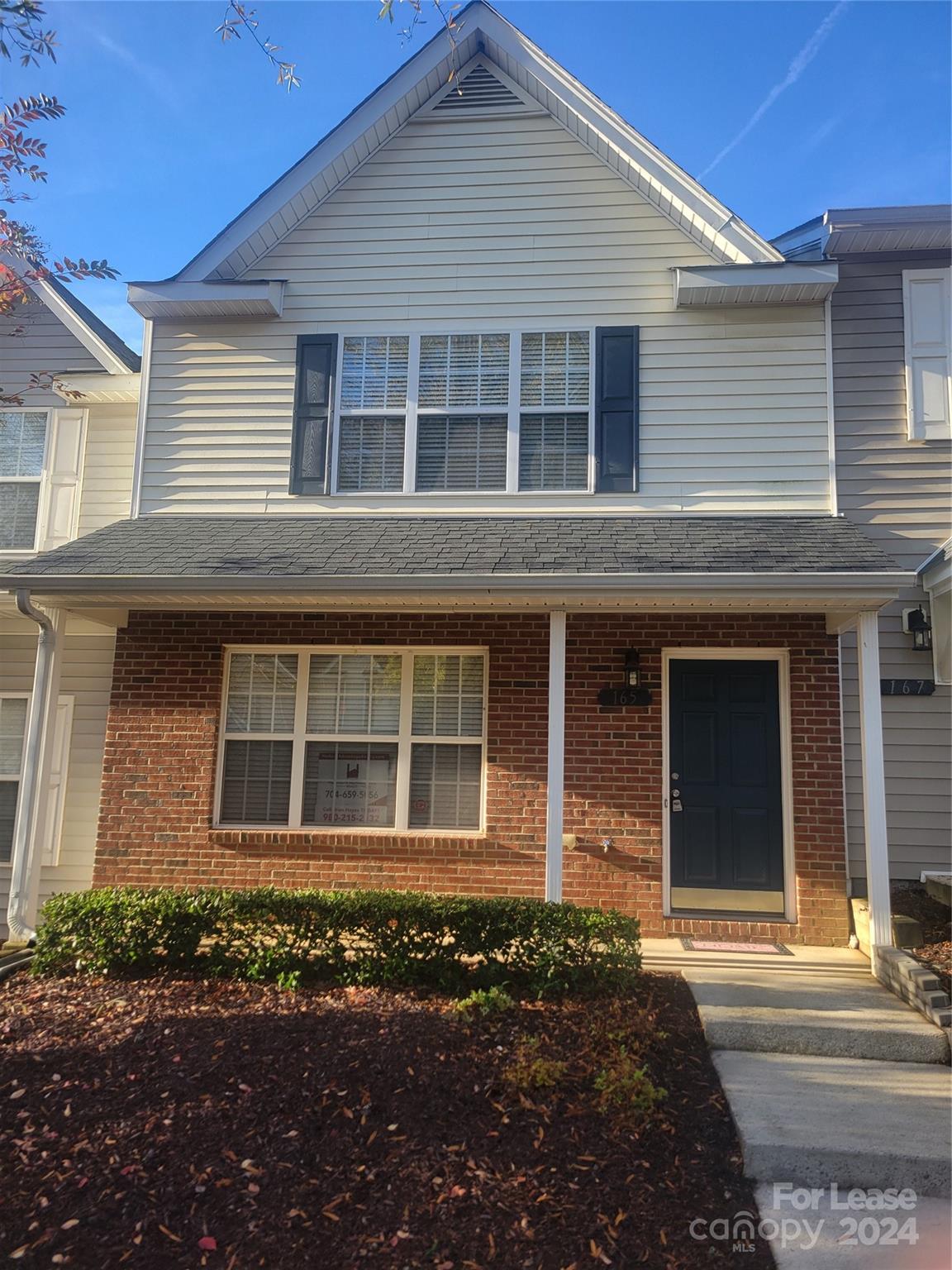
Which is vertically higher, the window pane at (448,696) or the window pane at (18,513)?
the window pane at (18,513)

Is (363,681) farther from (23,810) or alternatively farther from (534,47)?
(534,47)

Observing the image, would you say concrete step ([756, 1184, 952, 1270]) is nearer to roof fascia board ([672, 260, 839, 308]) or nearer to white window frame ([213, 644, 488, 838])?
white window frame ([213, 644, 488, 838])

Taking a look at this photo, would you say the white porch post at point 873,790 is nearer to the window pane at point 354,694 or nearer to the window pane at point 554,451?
the window pane at point 554,451

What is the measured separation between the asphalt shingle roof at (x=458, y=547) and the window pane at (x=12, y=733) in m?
2.02

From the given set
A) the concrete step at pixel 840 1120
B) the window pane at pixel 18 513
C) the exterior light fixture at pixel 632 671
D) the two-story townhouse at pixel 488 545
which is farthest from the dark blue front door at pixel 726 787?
the window pane at pixel 18 513

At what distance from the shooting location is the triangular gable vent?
7.84 m

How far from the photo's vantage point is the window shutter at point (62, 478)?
832 cm

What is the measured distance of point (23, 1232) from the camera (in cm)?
306

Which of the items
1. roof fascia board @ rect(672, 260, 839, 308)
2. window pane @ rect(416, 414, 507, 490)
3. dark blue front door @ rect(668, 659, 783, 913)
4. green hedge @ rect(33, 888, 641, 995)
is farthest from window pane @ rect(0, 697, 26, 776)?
roof fascia board @ rect(672, 260, 839, 308)

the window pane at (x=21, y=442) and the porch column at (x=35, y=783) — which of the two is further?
the window pane at (x=21, y=442)

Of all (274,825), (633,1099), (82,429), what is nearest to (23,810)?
(274,825)

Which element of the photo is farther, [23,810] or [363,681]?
[363,681]

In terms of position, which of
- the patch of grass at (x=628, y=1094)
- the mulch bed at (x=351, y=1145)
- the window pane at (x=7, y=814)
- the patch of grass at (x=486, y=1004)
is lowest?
the mulch bed at (x=351, y=1145)

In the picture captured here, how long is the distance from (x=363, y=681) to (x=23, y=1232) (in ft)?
15.2
